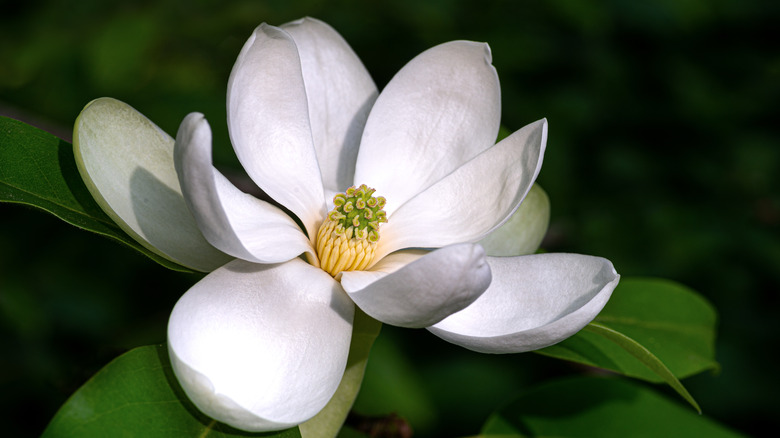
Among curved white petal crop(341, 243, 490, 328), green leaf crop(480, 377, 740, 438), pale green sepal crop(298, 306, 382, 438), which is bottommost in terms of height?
green leaf crop(480, 377, 740, 438)

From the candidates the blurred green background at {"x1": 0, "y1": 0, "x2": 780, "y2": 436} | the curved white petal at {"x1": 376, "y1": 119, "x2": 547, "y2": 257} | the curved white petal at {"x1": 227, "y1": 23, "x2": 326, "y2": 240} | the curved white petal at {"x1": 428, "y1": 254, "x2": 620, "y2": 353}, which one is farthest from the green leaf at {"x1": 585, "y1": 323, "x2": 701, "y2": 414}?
the blurred green background at {"x1": 0, "y1": 0, "x2": 780, "y2": 436}

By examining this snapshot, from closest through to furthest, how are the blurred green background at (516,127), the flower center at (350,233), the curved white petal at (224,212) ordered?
the curved white petal at (224,212) < the flower center at (350,233) < the blurred green background at (516,127)

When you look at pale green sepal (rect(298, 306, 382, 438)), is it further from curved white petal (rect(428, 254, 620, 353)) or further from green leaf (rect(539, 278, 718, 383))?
green leaf (rect(539, 278, 718, 383))

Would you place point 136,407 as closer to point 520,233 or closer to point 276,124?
point 276,124

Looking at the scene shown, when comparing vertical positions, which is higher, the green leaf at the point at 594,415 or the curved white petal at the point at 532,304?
the curved white petal at the point at 532,304

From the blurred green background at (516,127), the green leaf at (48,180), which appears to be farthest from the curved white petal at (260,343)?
the blurred green background at (516,127)

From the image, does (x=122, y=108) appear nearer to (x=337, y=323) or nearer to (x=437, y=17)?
(x=337, y=323)

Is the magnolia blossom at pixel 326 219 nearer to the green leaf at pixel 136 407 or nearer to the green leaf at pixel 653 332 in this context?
the green leaf at pixel 136 407
